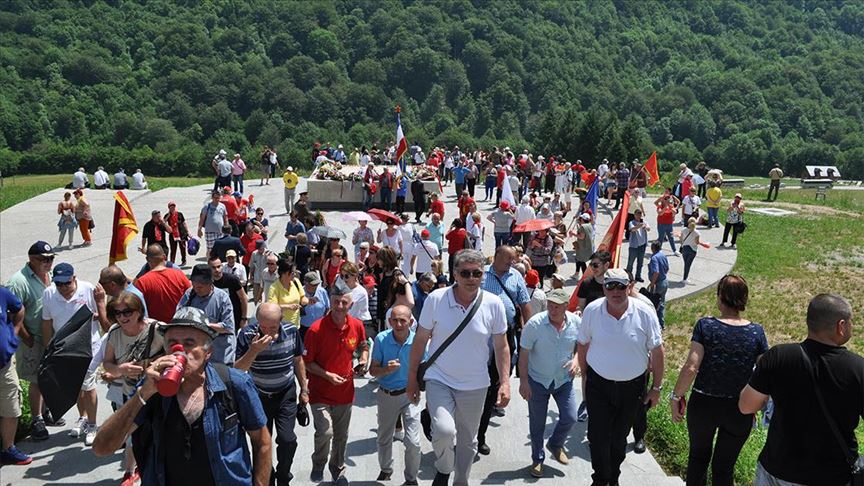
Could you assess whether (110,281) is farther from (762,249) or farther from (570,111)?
(570,111)

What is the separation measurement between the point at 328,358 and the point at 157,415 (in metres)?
2.75

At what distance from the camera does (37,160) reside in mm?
65750

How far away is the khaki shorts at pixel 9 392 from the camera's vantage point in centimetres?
614

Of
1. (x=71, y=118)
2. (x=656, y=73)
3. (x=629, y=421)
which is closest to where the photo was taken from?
(x=629, y=421)

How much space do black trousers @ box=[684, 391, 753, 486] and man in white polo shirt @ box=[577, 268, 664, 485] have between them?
34 centimetres

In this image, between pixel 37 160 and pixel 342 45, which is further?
pixel 342 45

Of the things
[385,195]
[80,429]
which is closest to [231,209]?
[385,195]

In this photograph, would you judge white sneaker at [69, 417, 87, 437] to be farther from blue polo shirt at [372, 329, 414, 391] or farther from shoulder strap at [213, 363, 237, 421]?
shoulder strap at [213, 363, 237, 421]

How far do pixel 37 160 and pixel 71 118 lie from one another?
84.1 feet

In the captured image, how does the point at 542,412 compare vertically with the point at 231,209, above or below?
below

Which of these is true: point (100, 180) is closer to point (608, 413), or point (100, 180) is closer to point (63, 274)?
point (63, 274)

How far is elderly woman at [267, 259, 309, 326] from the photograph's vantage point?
8.08 m

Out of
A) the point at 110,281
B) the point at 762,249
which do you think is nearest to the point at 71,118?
the point at 762,249

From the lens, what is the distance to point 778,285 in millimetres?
16922
